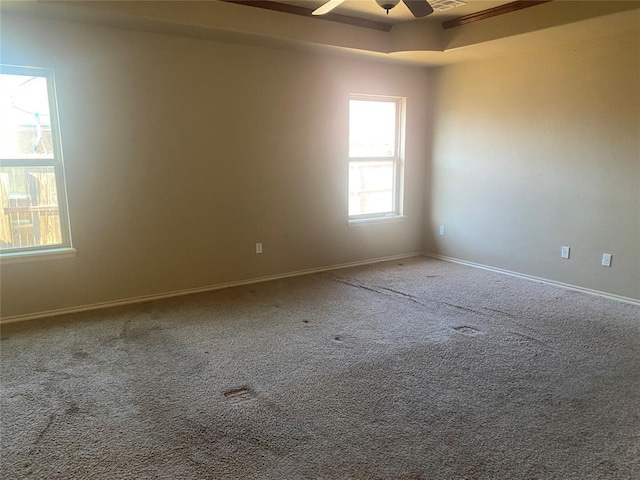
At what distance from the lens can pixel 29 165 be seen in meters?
3.69

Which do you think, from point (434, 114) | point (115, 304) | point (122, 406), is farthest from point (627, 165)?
point (115, 304)

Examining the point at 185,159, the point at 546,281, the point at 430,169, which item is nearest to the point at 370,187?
the point at 430,169

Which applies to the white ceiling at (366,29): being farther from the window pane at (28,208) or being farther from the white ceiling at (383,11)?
the window pane at (28,208)

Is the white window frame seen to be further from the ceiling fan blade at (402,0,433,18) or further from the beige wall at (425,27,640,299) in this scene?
the ceiling fan blade at (402,0,433,18)

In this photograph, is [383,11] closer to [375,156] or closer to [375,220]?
[375,156]

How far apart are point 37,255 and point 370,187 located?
363 cm

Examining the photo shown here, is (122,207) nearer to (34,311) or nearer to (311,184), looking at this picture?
(34,311)

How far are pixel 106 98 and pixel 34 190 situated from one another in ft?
3.18

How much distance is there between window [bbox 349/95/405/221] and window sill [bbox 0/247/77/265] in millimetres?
3050

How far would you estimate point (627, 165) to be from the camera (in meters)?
4.05

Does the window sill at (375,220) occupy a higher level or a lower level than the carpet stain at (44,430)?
higher

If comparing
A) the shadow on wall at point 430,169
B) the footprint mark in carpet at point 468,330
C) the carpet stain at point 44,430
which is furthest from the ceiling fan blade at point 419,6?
the carpet stain at point 44,430

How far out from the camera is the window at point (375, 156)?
5.43m

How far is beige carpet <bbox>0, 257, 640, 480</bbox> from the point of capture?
200 cm
